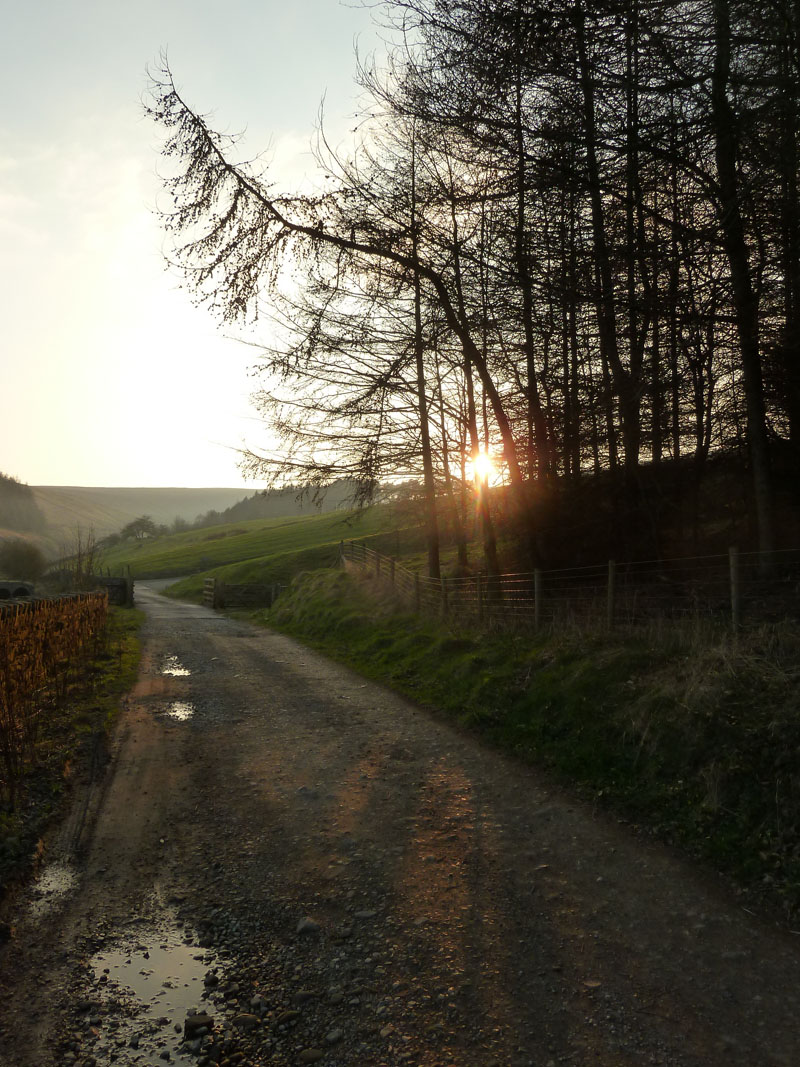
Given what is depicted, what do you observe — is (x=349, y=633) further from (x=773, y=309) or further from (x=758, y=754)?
(x=758, y=754)

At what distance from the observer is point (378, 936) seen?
14.9 ft

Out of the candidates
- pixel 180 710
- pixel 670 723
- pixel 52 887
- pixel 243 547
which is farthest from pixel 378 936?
pixel 243 547

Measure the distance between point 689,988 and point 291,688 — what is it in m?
9.75

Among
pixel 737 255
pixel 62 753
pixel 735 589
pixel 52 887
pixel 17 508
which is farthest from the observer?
pixel 17 508

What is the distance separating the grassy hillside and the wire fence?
25745 mm

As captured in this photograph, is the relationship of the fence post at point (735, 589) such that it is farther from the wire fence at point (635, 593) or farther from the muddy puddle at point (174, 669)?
the muddy puddle at point (174, 669)

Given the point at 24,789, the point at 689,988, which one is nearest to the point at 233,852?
the point at 24,789

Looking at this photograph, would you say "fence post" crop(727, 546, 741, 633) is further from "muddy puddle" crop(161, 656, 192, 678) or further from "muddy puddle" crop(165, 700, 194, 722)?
"muddy puddle" crop(161, 656, 192, 678)

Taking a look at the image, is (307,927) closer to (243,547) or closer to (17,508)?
(243,547)

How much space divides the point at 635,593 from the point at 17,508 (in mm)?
122833

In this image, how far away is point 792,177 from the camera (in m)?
8.90

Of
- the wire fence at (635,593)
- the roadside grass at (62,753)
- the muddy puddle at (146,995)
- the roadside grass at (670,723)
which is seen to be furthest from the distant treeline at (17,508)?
the muddy puddle at (146,995)

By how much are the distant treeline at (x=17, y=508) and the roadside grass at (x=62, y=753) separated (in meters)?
109

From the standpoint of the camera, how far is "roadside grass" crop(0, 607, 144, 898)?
18.9ft
